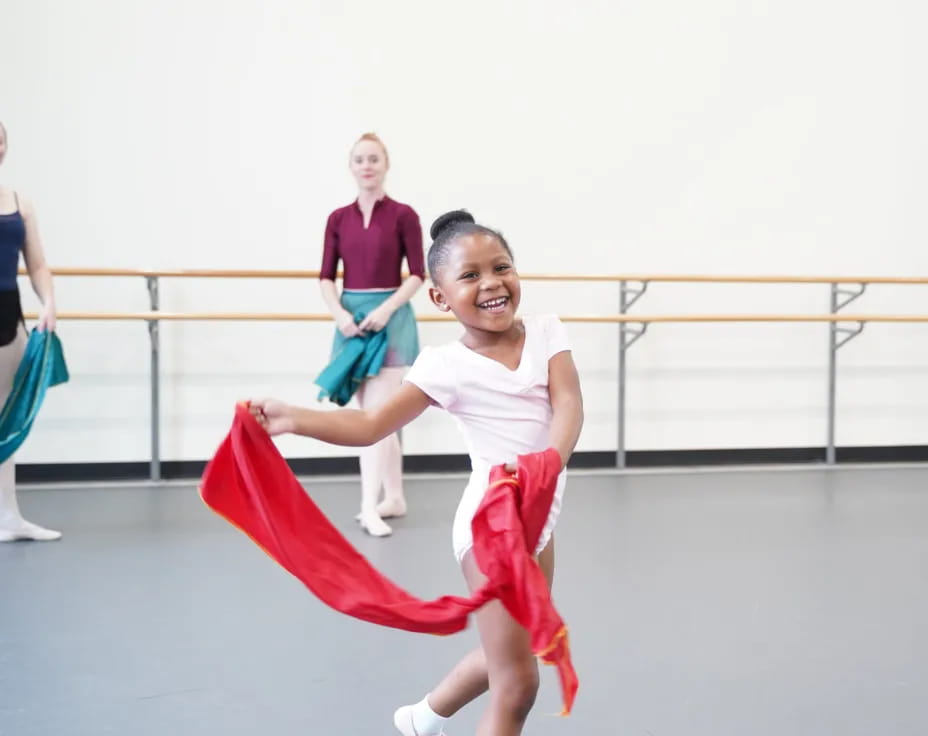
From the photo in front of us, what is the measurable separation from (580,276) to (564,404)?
2973 mm

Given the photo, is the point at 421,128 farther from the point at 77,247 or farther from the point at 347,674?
the point at 347,674

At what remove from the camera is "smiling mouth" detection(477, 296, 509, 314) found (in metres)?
1.63

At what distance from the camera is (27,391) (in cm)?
336

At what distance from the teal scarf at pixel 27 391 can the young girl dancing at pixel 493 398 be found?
2.10m

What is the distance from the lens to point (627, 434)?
5047 mm

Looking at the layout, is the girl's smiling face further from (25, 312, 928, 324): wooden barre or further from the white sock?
(25, 312, 928, 324): wooden barre

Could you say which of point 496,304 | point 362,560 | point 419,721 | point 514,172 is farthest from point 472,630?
point 514,172

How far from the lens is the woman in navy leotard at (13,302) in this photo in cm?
333

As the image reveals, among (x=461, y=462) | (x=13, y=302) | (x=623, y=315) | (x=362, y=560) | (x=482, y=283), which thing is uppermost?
(x=482, y=283)

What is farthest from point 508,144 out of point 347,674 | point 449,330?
point 347,674

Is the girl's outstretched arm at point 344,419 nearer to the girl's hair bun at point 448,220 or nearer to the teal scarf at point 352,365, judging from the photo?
the girl's hair bun at point 448,220

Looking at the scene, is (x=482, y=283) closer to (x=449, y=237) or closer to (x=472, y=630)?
(x=449, y=237)

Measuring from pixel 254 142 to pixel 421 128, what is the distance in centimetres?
77

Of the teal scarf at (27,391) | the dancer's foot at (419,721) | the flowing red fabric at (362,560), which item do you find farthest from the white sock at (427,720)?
the teal scarf at (27,391)
